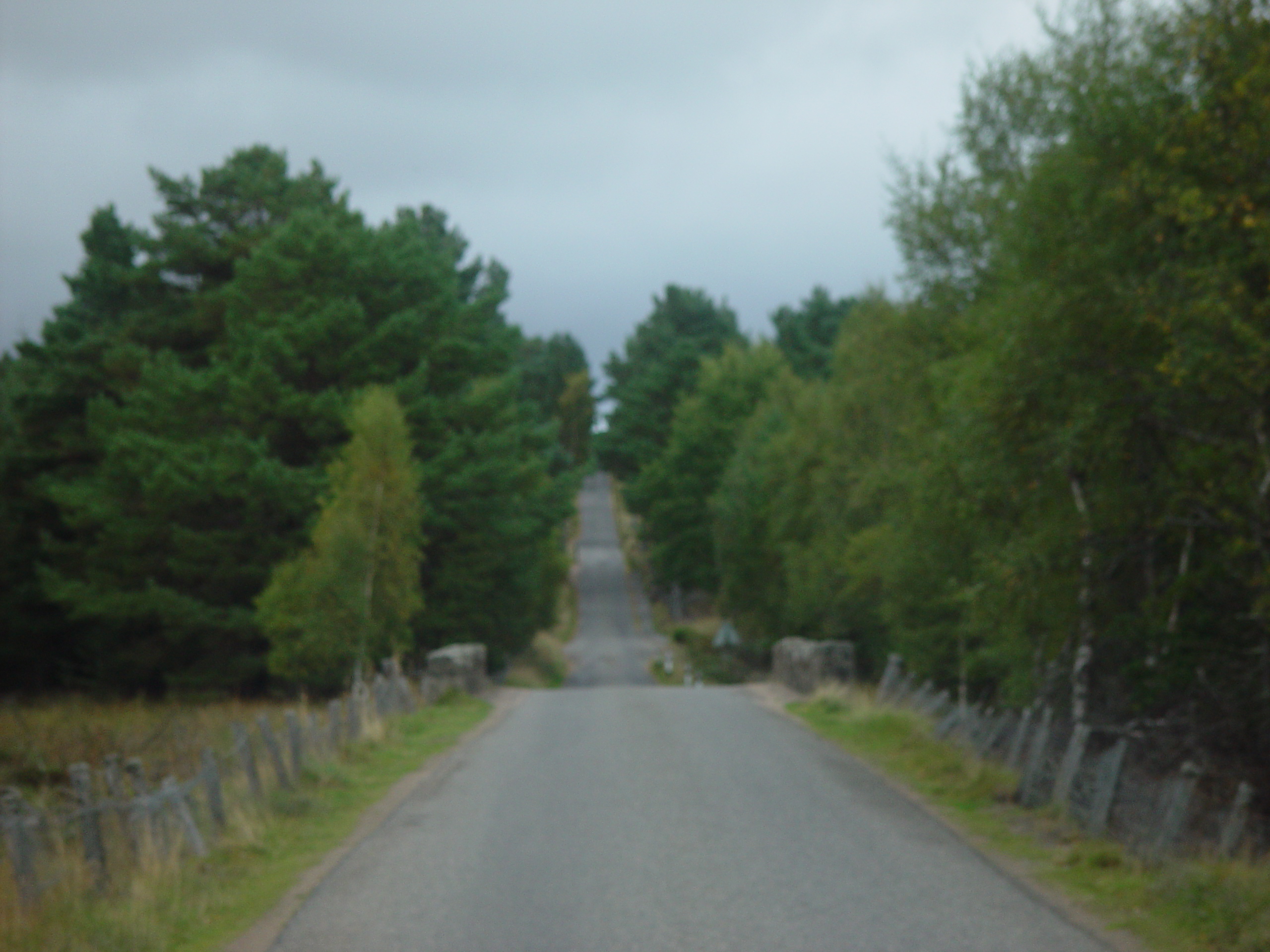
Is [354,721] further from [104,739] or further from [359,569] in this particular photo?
[359,569]

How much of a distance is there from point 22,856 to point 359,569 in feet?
52.2

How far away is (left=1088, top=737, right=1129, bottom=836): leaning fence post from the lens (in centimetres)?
1084

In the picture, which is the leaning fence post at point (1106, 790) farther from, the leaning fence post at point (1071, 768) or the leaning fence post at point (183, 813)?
the leaning fence post at point (183, 813)

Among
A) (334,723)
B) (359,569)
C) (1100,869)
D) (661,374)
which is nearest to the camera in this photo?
(1100,869)

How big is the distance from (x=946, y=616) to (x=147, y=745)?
16.6 meters

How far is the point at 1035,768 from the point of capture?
41.8ft

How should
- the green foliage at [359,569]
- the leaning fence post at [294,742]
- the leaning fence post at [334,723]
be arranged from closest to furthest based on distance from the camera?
the leaning fence post at [294,742]
the leaning fence post at [334,723]
the green foliage at [359,569]

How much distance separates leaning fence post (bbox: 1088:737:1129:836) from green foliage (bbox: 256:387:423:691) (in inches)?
615

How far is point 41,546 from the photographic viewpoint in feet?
134

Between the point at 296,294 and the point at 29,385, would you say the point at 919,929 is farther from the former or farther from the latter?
the point at 29,385

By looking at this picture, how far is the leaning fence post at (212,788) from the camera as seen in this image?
450 inches

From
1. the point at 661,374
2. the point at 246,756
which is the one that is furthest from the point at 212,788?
the point at 661,374

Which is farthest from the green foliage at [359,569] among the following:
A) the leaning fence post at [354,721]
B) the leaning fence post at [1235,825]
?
the leaning fence post at [1235,825]

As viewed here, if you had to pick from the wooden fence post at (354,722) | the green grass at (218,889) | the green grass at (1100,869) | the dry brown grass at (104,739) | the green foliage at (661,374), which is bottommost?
the dry brown grass at (104,739)
